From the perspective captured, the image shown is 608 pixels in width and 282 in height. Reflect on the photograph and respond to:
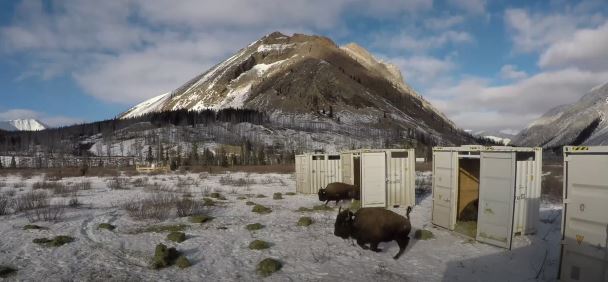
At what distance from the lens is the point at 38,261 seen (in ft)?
28.2

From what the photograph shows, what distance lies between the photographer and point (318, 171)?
2230 cm

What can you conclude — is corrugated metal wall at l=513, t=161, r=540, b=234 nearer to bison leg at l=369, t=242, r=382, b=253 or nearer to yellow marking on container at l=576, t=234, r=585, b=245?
yellow marking on container at l=576, t=234, r=585, b=245

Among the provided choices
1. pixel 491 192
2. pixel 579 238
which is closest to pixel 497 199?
pixel 491 192

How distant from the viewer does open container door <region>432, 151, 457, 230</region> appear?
41.0 ft

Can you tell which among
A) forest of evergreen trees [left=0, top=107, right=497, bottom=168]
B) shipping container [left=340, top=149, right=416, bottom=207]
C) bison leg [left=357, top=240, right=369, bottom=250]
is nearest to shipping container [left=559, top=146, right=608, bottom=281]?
bison leg [left=357, top=240, right=369, bottom=250]

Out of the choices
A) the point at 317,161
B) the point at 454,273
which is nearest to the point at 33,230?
the point at 454,273

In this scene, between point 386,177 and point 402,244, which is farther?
point 386,177

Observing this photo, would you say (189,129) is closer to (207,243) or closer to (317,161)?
(317,161)

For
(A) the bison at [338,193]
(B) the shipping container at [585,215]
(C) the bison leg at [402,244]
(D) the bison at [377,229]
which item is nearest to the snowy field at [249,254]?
(C) the bison leg at [402,244]

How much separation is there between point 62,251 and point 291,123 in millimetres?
151819

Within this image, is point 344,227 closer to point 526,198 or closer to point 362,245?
Answer: point 362,245

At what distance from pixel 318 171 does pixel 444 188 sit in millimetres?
10149

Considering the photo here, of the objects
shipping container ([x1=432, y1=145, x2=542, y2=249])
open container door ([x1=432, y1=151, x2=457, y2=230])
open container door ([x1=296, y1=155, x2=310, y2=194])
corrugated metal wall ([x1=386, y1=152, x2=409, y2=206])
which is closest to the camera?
shipping container ([x1=432, y1=145, x2=542, y2=249])

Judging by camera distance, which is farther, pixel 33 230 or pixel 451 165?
pixel 451 165
